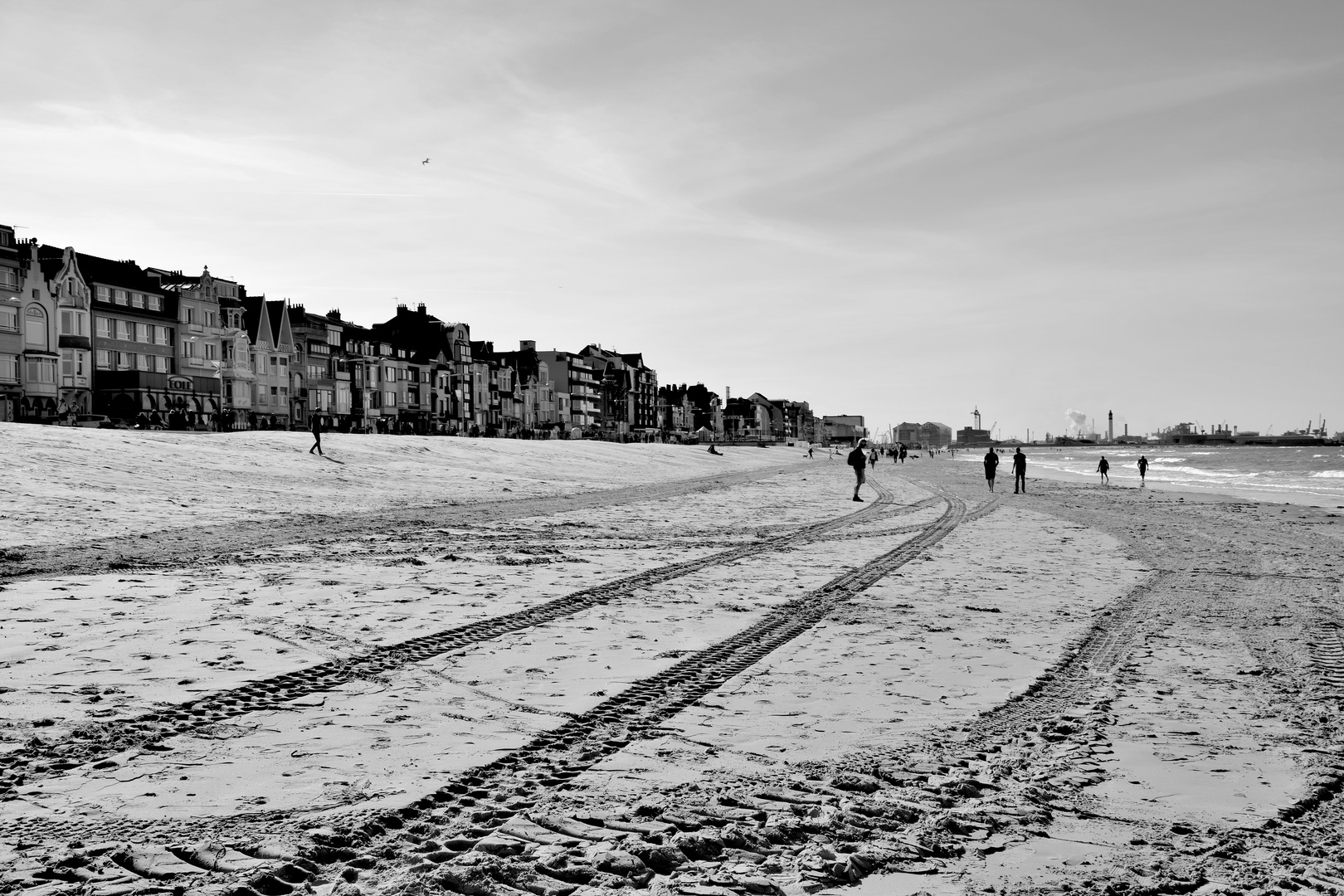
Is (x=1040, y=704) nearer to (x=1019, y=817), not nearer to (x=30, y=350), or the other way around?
(x=1019, y=817)

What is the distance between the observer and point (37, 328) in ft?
174

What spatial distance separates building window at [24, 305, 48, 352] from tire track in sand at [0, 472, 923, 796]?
175 ft

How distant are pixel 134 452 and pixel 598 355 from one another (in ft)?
433

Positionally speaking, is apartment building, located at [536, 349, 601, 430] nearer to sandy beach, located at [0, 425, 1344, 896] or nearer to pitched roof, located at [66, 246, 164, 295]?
pitched roof, located at [66, 246, 164, 295]

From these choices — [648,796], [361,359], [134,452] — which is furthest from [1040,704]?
[361,359]

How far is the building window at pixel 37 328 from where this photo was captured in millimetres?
52406

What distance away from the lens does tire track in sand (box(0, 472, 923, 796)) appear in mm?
5027

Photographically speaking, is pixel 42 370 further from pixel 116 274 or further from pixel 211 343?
pixel 211 343

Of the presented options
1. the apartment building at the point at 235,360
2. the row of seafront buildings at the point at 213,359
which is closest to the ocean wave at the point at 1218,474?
the row of seafront buildings at the point at 213,359

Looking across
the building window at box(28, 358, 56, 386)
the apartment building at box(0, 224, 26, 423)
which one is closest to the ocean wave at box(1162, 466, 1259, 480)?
the building window at box(28, 358, 56, 386)

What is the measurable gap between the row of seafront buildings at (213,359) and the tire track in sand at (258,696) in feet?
160

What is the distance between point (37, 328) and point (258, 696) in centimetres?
5682

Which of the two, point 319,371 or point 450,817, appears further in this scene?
point 319,371

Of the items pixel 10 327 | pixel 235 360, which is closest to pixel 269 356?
pixel 235 360
